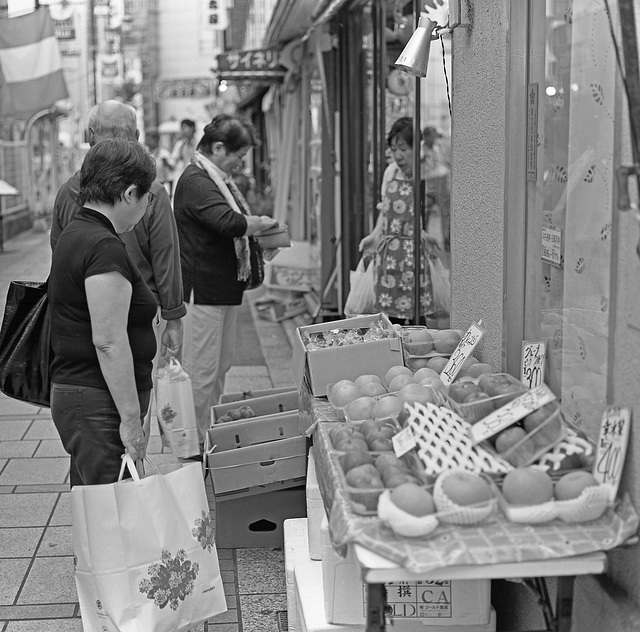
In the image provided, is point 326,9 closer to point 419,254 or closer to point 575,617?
point 419,254

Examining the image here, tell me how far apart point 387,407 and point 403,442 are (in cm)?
46

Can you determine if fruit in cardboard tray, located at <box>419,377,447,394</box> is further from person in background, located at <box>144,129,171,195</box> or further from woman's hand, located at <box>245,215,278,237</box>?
person in background, located at <box>144,129,171,195</box>

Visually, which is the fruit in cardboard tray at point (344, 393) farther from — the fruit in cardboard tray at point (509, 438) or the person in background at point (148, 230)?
the person in background at point (148, 230)

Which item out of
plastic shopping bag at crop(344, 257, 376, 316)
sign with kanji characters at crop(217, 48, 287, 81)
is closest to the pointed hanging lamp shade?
plastic shopping bag at crop(344, 257, 376, 316)

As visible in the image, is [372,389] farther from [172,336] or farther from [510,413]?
[172,336]

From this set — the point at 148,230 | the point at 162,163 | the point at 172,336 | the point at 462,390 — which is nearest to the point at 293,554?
the point at 462,390

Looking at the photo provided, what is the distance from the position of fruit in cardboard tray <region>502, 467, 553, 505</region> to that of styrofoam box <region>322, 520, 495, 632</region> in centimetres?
64

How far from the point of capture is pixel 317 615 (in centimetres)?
311

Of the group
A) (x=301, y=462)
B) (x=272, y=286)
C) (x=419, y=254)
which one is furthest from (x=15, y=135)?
(x=301, y=462)

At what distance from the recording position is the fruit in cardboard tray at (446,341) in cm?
414

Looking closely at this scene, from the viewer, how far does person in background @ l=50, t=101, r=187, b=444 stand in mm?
4371

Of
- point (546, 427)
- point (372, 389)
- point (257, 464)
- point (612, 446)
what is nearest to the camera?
point (612, 446)

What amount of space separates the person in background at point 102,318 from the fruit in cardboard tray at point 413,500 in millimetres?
1211

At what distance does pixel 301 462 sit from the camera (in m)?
4.42
